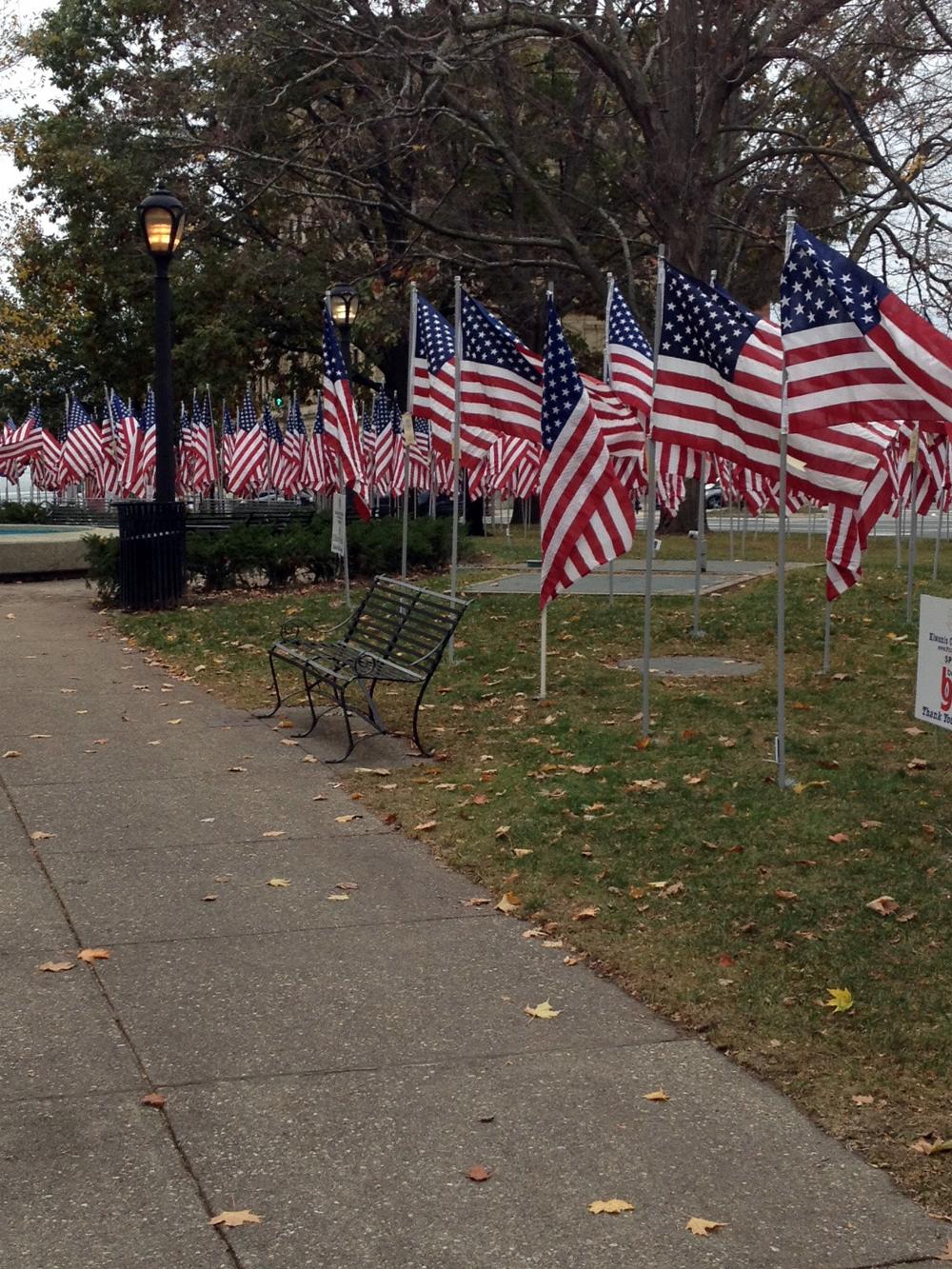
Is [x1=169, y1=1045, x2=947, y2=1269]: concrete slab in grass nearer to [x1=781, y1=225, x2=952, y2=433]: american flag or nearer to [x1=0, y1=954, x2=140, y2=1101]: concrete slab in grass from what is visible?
[x1=0, y1=954, x2=140, y2=1101]: concrete slab in grass

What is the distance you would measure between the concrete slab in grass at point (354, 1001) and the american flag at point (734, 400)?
3560 mm

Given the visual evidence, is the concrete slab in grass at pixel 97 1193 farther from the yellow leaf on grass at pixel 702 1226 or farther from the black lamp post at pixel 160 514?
the black lamp post at pixel 160 514

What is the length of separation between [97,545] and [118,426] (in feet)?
58.3

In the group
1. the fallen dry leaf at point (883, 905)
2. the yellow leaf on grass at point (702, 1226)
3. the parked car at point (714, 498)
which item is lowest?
the yellow leaf on grass at point (702, 1226)

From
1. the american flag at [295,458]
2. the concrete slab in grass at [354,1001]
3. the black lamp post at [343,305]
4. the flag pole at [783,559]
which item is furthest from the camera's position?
the american flag at [295,458]

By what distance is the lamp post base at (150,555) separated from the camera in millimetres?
19422

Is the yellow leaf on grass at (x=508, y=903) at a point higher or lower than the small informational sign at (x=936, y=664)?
lower

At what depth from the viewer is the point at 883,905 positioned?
6.86 m

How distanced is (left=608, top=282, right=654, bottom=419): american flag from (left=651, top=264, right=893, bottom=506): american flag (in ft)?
12.6

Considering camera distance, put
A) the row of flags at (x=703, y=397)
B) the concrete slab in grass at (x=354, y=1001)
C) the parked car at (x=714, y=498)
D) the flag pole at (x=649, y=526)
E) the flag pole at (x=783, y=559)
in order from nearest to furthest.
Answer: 1. the concrete slab in grass at (x=354, y=1001)
2. the row of flags at (x=703, y=397)
3. the flag pole at (x=783, y=559)
4. the flag pole at (x=649, y=526)
5. the parked car at (x=714, y=498)

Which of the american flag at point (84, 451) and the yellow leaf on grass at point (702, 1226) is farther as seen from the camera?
the american flag at point (84, 451)

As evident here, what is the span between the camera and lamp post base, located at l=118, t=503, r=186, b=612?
19422 mm

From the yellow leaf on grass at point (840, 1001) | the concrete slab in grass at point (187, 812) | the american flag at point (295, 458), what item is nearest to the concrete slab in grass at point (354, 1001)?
the yellow leaf on grass at point (840, 1001)

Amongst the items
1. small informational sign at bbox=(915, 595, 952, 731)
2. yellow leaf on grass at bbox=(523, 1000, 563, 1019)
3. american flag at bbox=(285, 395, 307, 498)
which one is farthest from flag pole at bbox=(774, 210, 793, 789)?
american flag at bbox=(285, 395, 307, 498)
